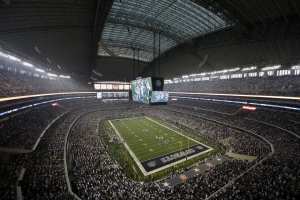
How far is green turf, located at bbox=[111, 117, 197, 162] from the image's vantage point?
2491 centimetres

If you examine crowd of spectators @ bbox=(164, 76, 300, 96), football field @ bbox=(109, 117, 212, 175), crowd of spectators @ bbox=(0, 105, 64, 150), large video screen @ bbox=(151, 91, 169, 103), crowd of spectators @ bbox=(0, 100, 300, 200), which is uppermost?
crowd of spectators @ bbox=(164, 76, 300, 96)

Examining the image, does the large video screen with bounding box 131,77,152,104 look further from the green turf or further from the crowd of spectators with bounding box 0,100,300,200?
the crowd of spectators with bounding box 0,100,300,200

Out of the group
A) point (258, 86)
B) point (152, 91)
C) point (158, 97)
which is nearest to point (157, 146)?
point (158, 97)

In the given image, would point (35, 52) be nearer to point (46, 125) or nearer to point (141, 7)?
point (46, 125)

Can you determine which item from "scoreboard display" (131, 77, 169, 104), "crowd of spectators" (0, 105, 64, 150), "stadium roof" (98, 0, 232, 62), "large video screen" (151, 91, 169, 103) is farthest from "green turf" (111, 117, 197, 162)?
"stadium roof" (98, 0, 232, 62)

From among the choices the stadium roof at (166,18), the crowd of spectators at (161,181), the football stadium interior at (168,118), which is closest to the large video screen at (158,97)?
the football stadium interior at (168,118)

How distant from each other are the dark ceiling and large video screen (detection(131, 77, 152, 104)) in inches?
365

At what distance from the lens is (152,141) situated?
29.6 m

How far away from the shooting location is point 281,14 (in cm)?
2225

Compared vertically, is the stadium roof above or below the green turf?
above

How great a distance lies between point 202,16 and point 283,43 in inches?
629

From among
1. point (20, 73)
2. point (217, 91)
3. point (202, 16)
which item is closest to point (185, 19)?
point (202, 16)

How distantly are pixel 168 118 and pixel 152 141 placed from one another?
644 inches

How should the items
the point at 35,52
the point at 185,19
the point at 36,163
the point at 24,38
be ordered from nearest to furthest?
the point at 36,163 → the point at 24,38 → the point at 35,52 → the point at 185,19
